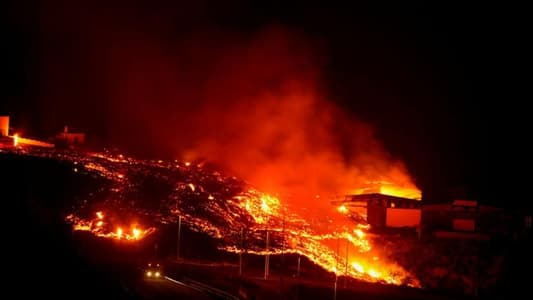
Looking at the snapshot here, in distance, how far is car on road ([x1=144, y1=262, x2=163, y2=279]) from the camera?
21.8 m

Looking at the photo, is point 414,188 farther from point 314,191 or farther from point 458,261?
point 458,261

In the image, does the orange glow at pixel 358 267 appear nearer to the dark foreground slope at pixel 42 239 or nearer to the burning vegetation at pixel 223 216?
the burning vegetation at pixel 223 216

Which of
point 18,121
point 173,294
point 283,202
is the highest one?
point 18,121

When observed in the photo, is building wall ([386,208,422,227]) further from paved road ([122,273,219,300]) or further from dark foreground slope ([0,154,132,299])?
dark foreground slope ([0,154,132,299])

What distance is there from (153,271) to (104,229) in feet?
27.1

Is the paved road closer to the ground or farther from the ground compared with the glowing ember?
closer to the ground

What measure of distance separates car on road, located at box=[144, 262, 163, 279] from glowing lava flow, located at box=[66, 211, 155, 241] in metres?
7.05

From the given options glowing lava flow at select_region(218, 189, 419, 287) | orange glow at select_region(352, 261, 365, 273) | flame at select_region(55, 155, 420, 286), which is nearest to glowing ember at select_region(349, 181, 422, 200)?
flame at select_region(55, 155, 420, 286)

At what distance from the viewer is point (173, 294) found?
19234mm

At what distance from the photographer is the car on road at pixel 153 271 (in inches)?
858

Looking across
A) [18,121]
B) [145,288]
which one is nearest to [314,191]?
[145,288]

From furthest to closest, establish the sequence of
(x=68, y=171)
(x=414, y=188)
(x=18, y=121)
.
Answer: (x=18, y=121), (x=414, y=188), (x=68, y=171)

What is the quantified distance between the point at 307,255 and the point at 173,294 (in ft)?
37.7

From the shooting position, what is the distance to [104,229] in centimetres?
2922
